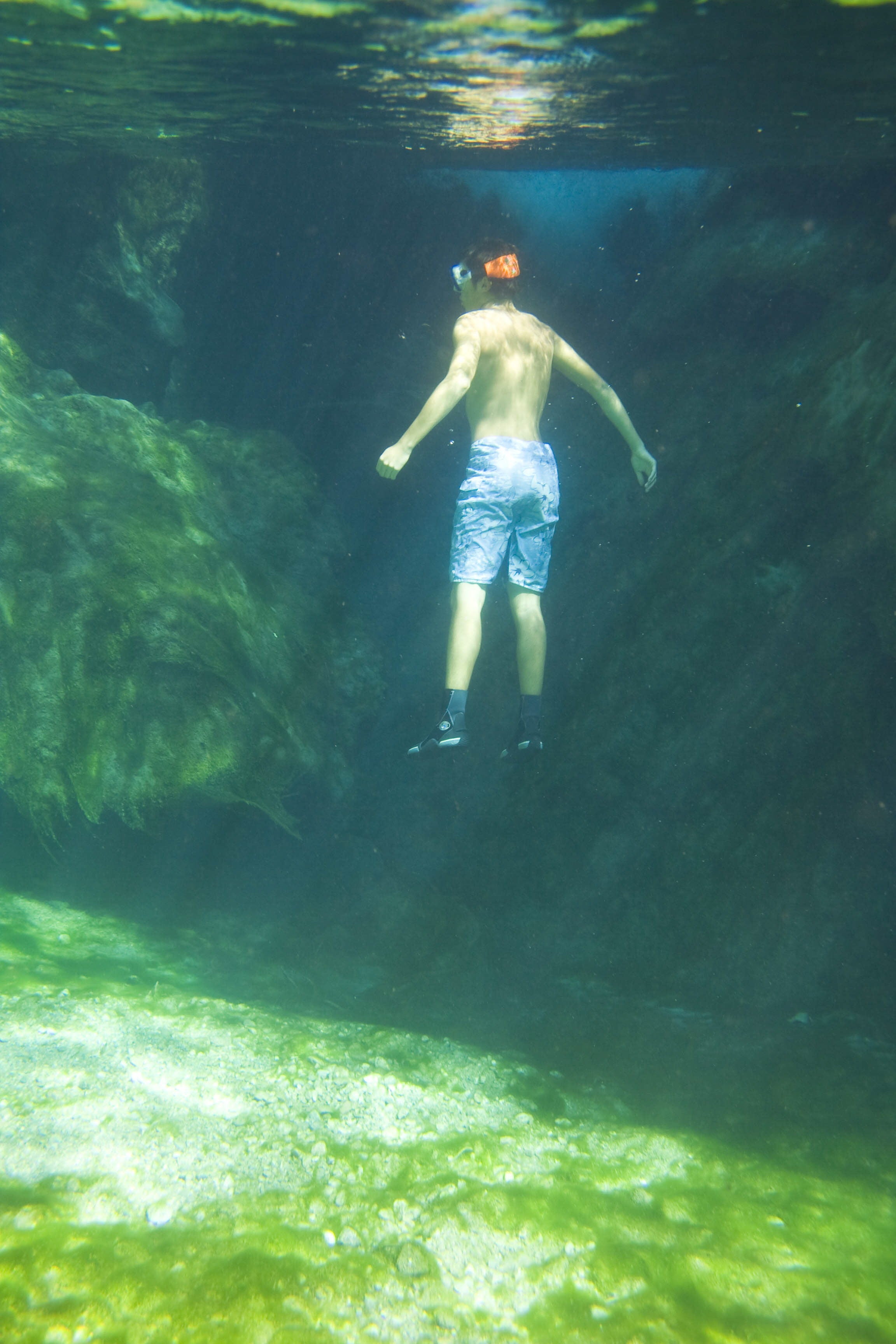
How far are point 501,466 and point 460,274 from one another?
1.28 metres

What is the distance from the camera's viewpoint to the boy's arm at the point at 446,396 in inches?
120

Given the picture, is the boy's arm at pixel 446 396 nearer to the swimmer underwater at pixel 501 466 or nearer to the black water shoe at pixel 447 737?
the swimmer underwater at pixel 501 466

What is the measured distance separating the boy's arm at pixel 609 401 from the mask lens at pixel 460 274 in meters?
0.66

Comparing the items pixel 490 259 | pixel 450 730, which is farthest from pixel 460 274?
pixel 450 730

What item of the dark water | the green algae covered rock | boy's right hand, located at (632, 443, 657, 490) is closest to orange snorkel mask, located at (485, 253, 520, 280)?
the dark water

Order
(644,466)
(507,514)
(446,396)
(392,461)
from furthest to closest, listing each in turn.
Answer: (644,466) < (507,514) < (446,396) < (392,461)

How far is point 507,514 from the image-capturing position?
353cm

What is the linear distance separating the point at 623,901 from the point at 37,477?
4.67 m

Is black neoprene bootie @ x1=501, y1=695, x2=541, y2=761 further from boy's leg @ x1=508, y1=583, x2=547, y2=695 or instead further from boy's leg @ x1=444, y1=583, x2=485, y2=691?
boy's leg @ x1=444, y1=583, x2=485, y2=691

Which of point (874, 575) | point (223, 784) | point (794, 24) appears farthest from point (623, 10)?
point (223, 784)

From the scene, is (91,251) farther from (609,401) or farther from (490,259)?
(609,401)

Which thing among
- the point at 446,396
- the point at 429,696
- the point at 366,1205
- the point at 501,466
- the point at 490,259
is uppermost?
the point at 490,259

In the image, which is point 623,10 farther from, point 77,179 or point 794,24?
point 77,179

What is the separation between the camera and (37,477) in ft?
12.8
